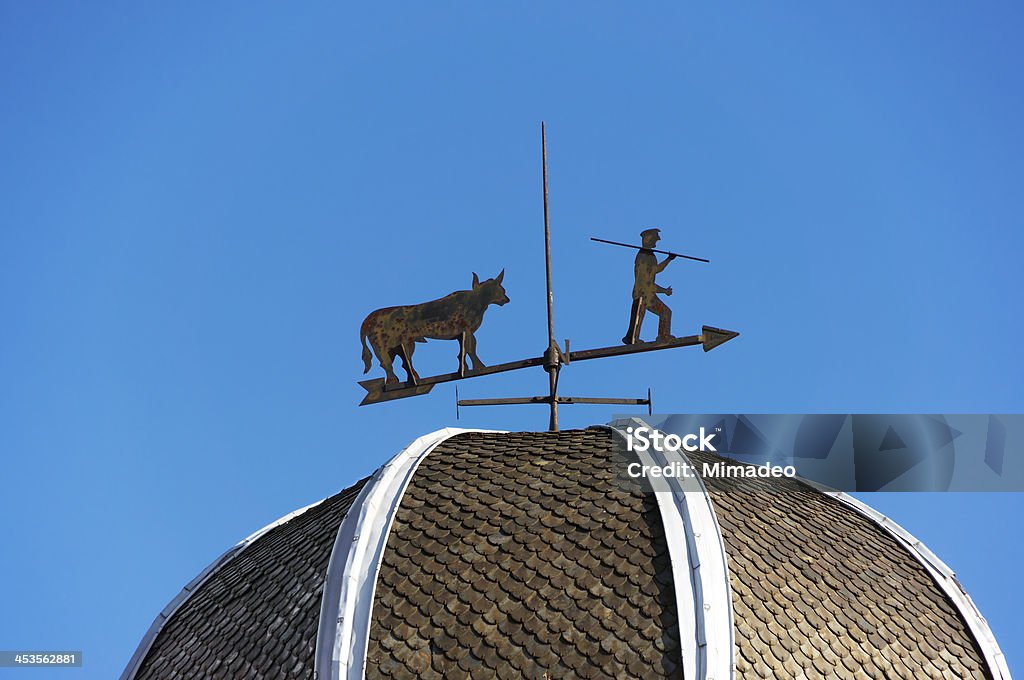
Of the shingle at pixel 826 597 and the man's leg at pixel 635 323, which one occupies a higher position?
the man's leg at pixel 635 323

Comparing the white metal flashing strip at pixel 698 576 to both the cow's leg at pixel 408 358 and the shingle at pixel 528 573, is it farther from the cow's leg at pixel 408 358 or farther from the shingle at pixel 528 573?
the cow's leg at pixel 408 358

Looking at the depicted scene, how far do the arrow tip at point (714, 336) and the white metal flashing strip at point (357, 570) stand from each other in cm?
349

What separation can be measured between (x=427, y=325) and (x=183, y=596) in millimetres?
4265

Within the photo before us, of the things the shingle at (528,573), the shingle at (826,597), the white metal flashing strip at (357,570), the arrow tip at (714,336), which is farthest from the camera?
the arrow tip at (714,336)

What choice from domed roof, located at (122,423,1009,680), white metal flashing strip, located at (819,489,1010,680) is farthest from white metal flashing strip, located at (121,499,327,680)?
white metal flashing strip, located at (819,489,1010,680)

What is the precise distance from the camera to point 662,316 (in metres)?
22.0

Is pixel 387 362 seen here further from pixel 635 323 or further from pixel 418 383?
pixel 635 323

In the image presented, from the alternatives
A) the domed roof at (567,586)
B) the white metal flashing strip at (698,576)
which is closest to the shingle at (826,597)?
the domed roof at (567,586)

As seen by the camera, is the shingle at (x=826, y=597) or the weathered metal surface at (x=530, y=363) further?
the weathered metal surface at (x=530, y=363)

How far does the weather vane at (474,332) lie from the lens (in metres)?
21.9

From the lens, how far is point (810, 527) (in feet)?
65.3

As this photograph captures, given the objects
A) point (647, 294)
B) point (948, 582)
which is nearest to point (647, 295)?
point (647, 294)

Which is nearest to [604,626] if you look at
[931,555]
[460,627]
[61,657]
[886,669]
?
[460,627]

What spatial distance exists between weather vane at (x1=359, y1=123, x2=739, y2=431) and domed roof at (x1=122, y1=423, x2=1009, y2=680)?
147 centimetres
